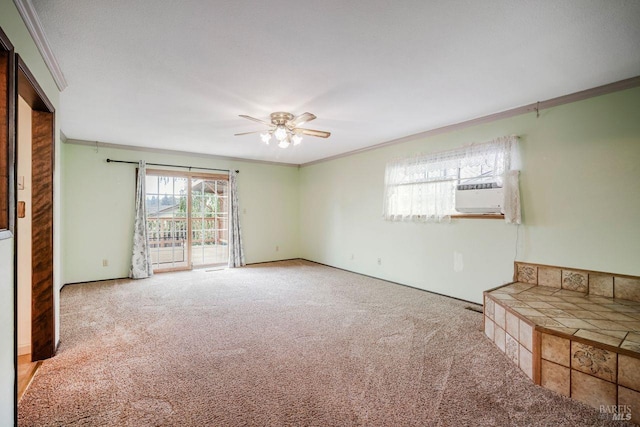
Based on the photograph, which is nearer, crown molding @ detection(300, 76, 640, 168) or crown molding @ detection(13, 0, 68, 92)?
crown molding @ detection(13, 0, 68, 92)

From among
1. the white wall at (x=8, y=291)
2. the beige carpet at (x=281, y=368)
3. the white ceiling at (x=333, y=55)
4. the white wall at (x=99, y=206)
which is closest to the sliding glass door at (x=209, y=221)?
the white wall at (x=99, y=206)

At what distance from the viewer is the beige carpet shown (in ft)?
5.57

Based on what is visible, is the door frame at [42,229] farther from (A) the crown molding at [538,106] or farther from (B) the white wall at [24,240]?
(A) the crown molding at [538,106]

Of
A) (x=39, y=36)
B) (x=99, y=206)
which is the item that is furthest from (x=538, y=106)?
(x=99, y=206)

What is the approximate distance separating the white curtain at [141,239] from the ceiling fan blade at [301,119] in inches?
131

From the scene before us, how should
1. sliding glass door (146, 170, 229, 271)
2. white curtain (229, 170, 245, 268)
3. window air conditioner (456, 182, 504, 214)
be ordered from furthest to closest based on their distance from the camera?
white curtain (229, 170, 245, 268) → sliding glass door (146, 170, 229, 271) → window air conditioner (456, 182, 504, 214)

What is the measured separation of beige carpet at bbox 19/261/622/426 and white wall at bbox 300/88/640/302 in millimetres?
599

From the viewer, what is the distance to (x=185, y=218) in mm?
5730

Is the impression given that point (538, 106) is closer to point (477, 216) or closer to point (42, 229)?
point (477, 216)

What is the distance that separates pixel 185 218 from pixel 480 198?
5153 mm

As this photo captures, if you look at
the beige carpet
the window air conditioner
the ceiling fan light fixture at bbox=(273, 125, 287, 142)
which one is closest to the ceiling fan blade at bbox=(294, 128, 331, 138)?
the ceiling fan light fixture at bbox=(273, 125, 287, 142)

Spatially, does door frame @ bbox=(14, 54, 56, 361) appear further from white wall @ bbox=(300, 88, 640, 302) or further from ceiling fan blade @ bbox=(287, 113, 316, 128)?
white wall @ bbox=(300, 88, 640, 302)

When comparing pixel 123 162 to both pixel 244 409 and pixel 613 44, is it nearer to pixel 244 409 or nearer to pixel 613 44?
pixel 244 409

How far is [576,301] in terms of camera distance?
8.46 ft
